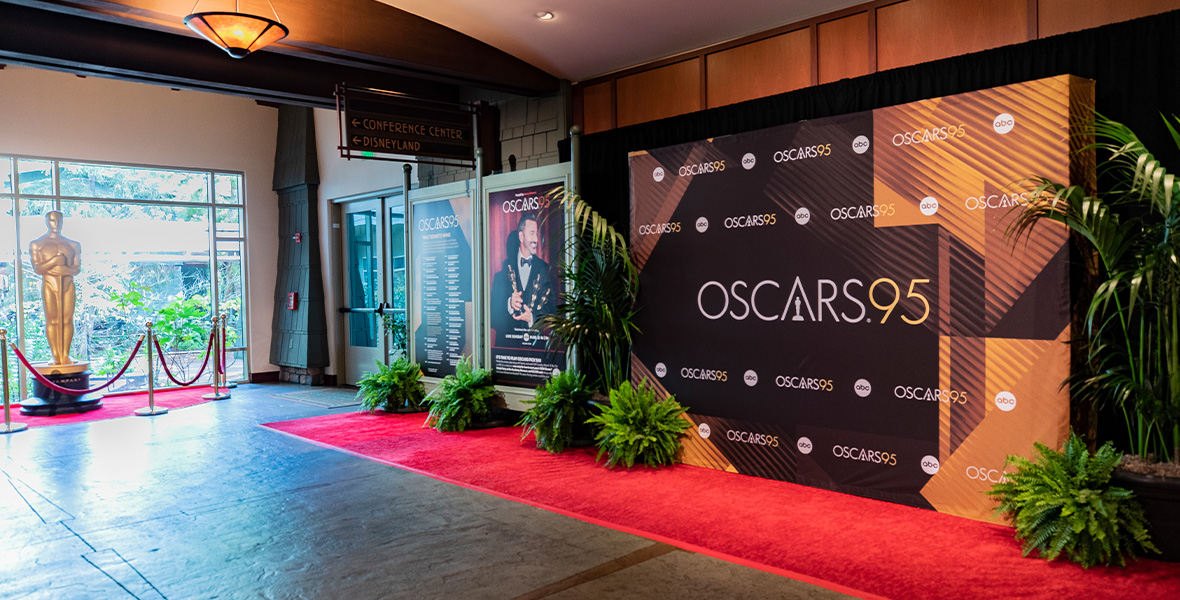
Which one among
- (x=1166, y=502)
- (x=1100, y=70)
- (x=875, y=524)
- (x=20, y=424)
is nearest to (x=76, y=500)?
(x=20, y=424)

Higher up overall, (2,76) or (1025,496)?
(2,76)

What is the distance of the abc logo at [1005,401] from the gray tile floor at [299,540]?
1.61 metres

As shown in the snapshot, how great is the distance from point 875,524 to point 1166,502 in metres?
1.29

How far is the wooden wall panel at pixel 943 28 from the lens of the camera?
4.58 meters

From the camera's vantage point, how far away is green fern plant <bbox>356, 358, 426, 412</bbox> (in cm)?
834

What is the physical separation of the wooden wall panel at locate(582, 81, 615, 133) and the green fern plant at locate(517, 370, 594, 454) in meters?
2.22

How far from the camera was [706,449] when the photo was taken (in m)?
5.68

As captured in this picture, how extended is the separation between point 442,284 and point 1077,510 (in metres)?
5.99

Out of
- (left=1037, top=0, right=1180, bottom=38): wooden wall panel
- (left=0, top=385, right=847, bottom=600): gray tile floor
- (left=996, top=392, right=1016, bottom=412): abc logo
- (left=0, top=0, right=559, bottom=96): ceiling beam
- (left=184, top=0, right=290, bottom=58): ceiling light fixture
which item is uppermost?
(left=0, top=0, right=559, bottom=96): ceiling beam

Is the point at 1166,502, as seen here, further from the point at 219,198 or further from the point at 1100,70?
the point at 219,198

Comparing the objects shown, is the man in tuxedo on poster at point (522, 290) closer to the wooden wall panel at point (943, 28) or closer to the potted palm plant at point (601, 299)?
the potted palm plant at point (601, 299)

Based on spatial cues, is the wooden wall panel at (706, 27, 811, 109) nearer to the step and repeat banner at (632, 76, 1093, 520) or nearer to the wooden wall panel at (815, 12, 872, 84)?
the wooden wall panel at (815, 12, 872, 84)

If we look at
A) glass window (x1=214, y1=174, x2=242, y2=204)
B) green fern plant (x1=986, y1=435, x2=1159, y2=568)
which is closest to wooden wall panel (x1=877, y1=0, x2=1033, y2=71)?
green fern plant (x1=986, y1=435, x2=1159, y2=568)

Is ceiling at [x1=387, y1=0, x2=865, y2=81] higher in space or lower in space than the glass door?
higher
